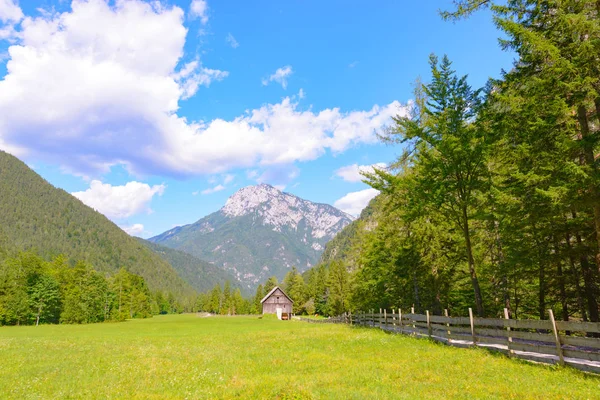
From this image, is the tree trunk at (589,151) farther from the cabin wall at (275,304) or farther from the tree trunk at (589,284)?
the cabin wall at (275,304)

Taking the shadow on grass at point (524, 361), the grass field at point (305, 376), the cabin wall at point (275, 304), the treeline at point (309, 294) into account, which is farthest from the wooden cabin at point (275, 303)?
the shadow on grass at point (524, 361)

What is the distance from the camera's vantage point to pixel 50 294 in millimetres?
75312

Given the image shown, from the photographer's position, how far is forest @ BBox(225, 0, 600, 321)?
13.5 meters

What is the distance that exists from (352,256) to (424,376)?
38253 millimetres

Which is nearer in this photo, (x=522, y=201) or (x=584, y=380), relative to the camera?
(x=584, y=380)

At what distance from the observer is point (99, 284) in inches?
3359

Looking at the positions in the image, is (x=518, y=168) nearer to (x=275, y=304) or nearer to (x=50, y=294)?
(x=275, y=304)

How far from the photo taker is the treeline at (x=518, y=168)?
13.5 meters

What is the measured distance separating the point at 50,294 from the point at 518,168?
8994cm

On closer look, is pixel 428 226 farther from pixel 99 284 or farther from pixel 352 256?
pixel 99 284

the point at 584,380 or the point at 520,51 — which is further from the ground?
the point at 520,51

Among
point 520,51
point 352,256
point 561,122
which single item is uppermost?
point 520,51

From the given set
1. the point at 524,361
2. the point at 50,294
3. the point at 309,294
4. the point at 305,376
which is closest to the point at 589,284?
the point at 524,361

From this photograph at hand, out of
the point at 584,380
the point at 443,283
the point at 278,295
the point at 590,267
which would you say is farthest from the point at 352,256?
the point at 278,295
